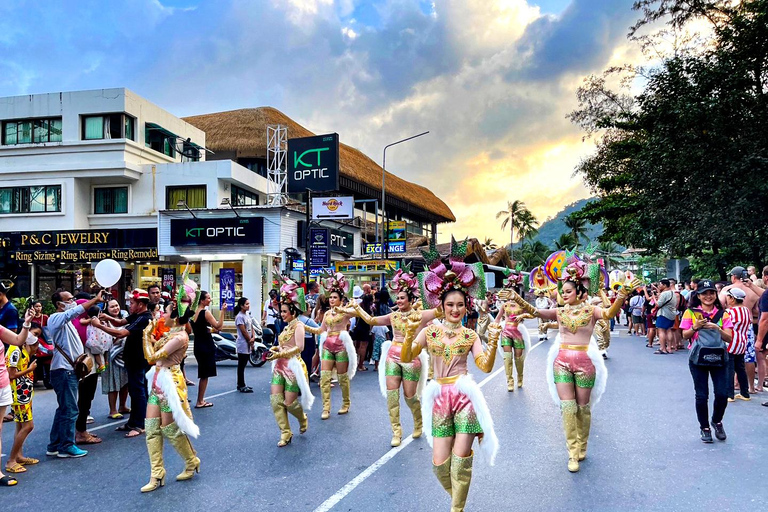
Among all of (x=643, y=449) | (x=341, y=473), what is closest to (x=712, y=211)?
(x=643, y=449)

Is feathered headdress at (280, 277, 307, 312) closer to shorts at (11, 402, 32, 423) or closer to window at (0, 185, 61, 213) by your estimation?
shorts at (11, 402, 32, 423)

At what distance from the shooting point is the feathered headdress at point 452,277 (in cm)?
464

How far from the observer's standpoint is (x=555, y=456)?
5949mm

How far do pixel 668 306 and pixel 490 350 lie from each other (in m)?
13.4

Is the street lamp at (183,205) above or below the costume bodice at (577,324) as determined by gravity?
above

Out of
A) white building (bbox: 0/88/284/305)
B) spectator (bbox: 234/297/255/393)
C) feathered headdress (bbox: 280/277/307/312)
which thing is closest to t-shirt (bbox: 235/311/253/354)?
spectator (bbox: 234/297/255/393)

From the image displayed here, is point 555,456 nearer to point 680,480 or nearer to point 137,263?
point 680,480

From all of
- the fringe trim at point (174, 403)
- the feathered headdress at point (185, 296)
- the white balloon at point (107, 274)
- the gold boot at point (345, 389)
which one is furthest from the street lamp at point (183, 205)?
the fringe trim at point (174, 403)

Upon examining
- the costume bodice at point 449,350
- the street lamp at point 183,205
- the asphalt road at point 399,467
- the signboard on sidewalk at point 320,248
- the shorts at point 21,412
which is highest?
the street lamp at point 183,205

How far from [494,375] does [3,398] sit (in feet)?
27.9

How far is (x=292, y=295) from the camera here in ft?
23.9

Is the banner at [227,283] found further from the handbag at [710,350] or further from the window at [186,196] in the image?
the handbag at [710,350]

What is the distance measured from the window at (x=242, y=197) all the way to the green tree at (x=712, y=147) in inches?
646

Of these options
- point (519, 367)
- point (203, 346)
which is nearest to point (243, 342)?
point (203, 346)
